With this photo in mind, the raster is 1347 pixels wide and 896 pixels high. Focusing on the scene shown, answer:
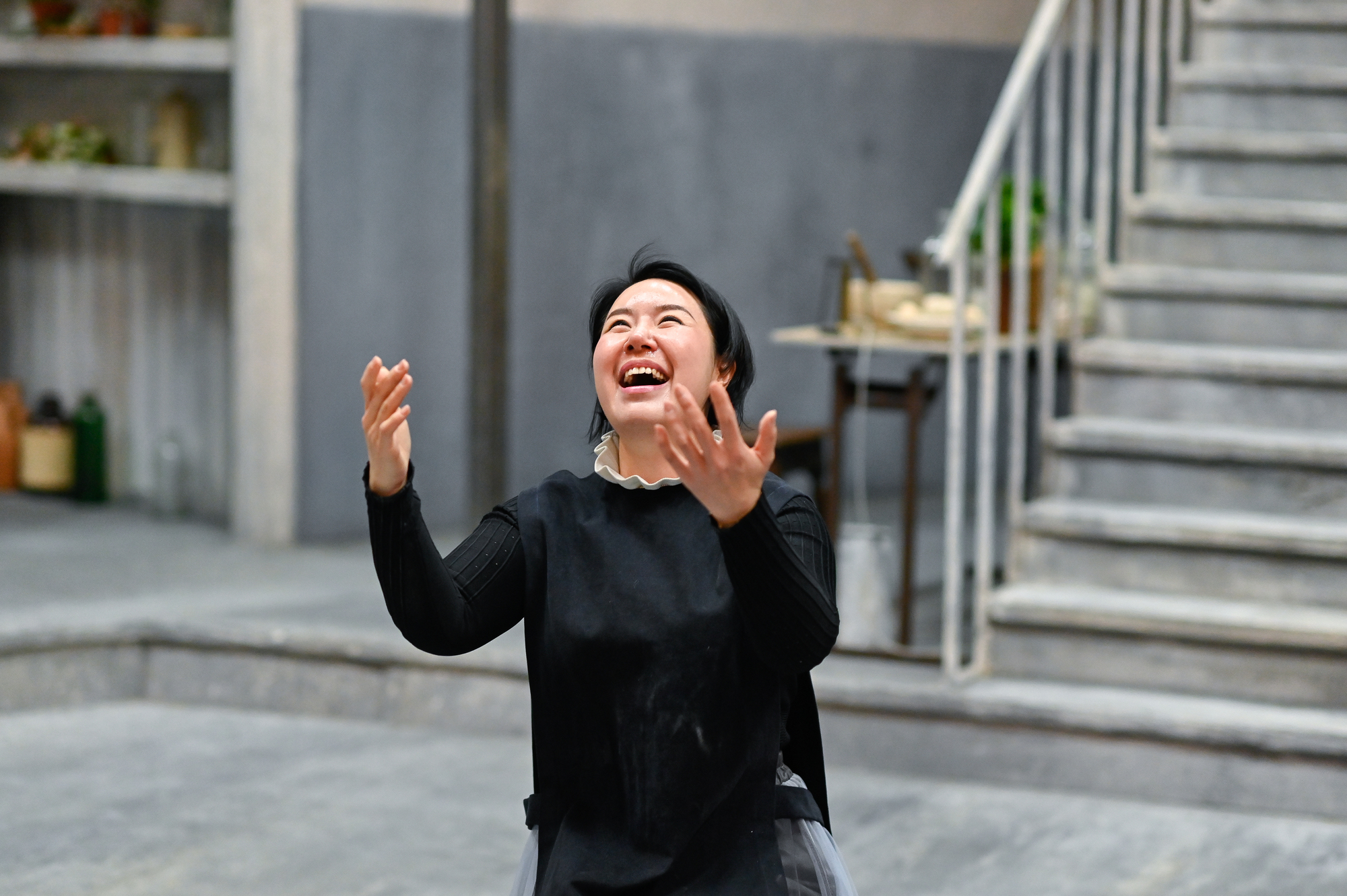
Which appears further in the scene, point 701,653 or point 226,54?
point 226,54

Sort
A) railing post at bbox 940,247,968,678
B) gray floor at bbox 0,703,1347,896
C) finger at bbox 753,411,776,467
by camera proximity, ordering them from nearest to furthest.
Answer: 1. finger at bbox 753,411,776,467
2. gray floor at bbox 0,703,1347,896
3. railing post at bbox 940,247,968,678

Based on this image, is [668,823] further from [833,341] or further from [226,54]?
[226,54]

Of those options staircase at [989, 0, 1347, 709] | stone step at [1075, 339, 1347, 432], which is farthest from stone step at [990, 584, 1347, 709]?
stone step at [1075, 339, 1347, 432]

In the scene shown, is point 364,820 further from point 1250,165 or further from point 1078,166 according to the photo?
point 1250,165

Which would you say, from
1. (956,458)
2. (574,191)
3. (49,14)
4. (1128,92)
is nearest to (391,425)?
(956,458)

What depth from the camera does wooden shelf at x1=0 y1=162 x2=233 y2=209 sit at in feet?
17.5

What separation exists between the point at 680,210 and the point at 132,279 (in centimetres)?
189

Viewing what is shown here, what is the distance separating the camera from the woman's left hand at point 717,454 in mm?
1452

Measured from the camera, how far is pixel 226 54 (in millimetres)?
5281

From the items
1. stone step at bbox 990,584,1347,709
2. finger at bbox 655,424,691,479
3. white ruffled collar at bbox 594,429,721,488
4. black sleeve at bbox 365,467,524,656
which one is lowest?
stone step at bbox 990,584,1347,709

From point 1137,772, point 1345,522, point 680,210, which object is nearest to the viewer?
point 1137,772

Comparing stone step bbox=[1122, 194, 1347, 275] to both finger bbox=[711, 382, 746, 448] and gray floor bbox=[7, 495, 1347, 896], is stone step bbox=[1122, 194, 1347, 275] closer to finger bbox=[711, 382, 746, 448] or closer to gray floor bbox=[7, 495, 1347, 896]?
gray floor bbox=[7, 495, 1347, 896]

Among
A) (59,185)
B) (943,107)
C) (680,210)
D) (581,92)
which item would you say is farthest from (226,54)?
(943,107)

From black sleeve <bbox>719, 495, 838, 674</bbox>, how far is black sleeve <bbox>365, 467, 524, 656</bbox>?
293 millimetres
